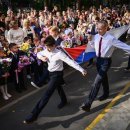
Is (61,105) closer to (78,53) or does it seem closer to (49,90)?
(49,90)

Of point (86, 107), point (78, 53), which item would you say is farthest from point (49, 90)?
point (78, 53)

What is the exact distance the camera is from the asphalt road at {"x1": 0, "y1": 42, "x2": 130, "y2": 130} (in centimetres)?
739

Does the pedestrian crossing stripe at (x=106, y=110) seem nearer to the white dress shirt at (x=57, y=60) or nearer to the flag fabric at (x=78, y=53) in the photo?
the white dress shirt at (x=57, y=60)

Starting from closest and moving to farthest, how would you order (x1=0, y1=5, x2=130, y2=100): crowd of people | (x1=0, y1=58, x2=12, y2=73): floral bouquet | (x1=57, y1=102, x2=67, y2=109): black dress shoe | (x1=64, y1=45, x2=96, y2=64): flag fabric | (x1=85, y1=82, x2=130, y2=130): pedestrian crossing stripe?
(x1=85, y1=82, x2=130, y2=130): pedestrian crossing stripe, (x1=57, y1=102, x2=67, y2=109): black dress shoe, (x1=0, y1=58, x2=12, y2=73): floral bouquet, (x1=0, y1=5, x2=130, y2=100): crowd of people, (x1=64, y1=45, x2=96, y2=64): flag fabric

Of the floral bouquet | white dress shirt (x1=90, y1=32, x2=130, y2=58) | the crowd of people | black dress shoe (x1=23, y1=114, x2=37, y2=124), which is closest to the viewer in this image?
black dress shoe (x1=23, y1=114, x2=37, y2=124)

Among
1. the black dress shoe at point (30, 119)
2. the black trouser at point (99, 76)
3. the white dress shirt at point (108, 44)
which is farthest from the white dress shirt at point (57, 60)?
the black dress shoe at point (30, 119)

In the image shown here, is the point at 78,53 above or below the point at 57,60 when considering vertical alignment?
below

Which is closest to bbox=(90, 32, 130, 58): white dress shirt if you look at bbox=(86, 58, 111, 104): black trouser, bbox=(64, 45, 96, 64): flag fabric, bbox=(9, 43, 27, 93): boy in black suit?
bbox=(86, 58, 111, 104): black trouser

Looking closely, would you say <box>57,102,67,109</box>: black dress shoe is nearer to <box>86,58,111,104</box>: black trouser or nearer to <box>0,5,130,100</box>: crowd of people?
<box>86,58,111,104</box>: black trouser

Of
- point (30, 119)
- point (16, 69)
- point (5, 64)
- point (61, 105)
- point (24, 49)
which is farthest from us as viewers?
point (24, 49)

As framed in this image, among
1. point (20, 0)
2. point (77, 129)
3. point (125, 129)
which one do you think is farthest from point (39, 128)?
point (20, 0)

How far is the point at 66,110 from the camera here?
825 centimetres

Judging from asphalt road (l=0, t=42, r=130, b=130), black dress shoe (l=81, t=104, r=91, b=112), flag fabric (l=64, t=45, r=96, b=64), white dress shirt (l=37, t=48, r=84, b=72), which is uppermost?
white dress shirt (l=37, t=48, r=84, b=72)

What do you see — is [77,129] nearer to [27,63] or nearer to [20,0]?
[27,63]
